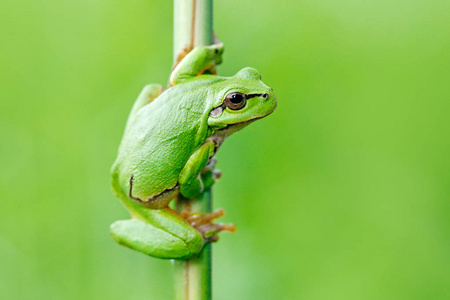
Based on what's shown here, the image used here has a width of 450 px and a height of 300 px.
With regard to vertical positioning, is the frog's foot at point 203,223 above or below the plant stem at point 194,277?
above

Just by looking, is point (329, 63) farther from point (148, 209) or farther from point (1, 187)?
point (1, 187)

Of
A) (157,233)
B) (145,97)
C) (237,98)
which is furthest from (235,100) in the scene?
(157,233)

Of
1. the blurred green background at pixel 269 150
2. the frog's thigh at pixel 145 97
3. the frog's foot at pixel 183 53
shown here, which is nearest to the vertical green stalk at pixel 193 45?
the frog's foot at pixel 183 53

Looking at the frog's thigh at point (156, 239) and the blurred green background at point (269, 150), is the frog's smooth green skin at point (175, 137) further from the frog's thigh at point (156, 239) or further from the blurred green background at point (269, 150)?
the blurred green background at point (269, 150)

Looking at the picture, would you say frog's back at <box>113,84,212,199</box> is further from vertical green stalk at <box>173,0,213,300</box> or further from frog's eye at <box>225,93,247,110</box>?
vertical green stalk at <box>173,0,213,300</box>

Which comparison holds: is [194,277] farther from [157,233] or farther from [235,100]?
[235,100]

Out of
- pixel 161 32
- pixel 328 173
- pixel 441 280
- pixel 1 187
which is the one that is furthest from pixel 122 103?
pixel 441 280

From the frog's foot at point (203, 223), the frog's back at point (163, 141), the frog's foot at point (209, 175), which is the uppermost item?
the frog's back at point (163, 141)
